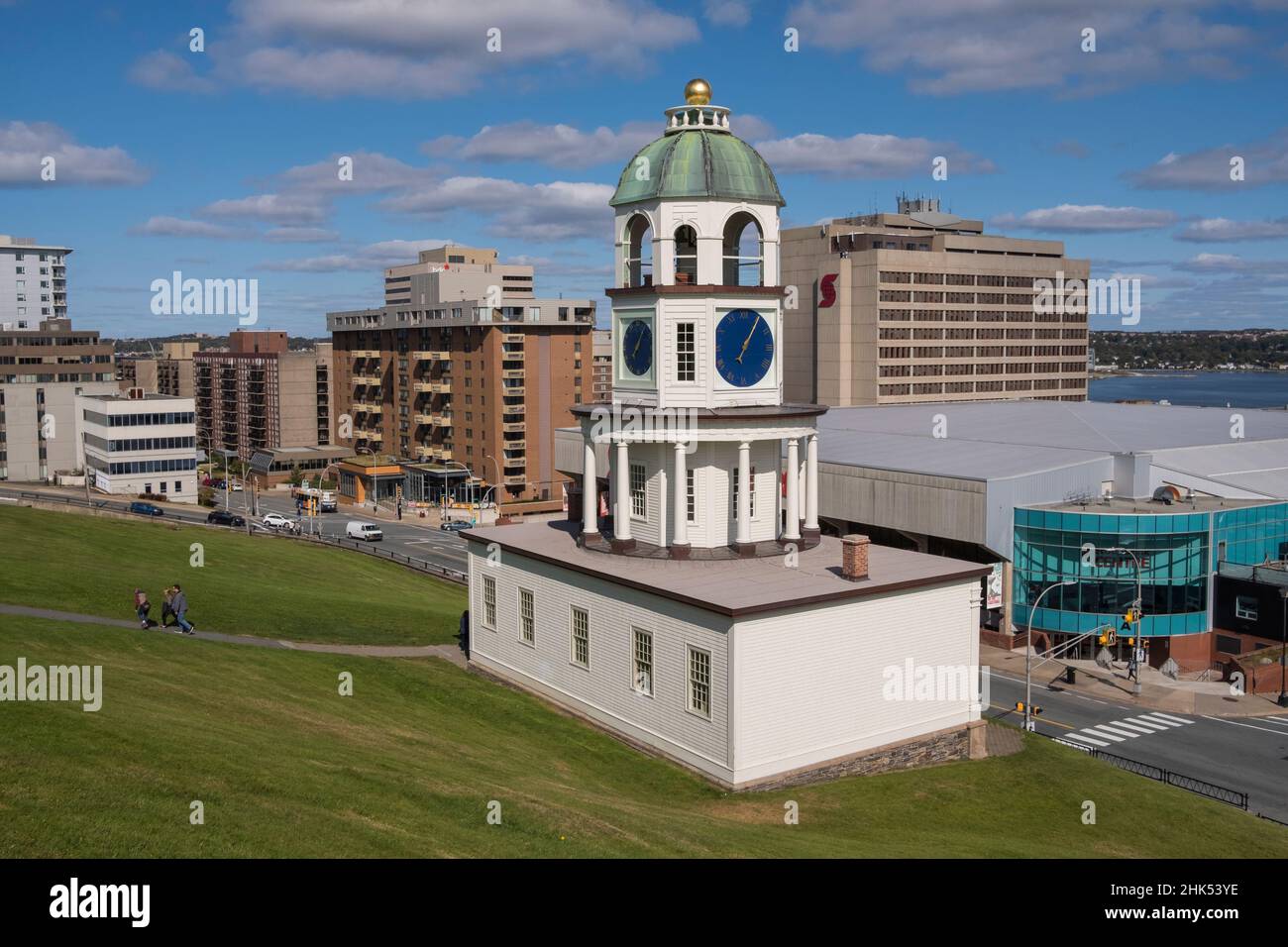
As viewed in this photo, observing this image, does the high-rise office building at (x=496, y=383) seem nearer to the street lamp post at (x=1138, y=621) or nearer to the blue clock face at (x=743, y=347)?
the street lamp post at (x=1138, y=621)

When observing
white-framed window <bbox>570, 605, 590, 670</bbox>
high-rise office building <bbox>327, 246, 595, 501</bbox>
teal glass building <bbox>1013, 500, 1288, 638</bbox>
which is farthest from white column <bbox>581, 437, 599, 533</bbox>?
high-rise office building <bbox>327, 246, 595, 501</bbox>

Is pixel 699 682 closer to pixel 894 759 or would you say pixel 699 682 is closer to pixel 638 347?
pixel 894 759

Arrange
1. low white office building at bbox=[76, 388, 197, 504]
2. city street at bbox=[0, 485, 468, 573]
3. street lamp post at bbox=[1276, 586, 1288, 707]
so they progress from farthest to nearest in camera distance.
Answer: low white office building at bbox=[76, 388, 197, 504] < city street at bbox=[0, 485, 468, 573] < street lamp post at bbox=[1276, 586, 1288, 707]

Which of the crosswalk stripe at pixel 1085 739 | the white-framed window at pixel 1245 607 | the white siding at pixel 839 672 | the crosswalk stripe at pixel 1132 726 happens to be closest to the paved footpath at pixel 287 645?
the white siding at pixel 839 672

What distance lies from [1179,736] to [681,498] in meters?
28.6

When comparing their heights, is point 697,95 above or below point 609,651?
above

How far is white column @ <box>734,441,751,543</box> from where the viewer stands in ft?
127

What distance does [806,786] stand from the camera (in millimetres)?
32094

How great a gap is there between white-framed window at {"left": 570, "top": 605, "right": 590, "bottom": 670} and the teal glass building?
37244 mm

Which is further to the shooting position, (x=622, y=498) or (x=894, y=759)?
(x=622, y=498)

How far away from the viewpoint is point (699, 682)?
32.6 meters
